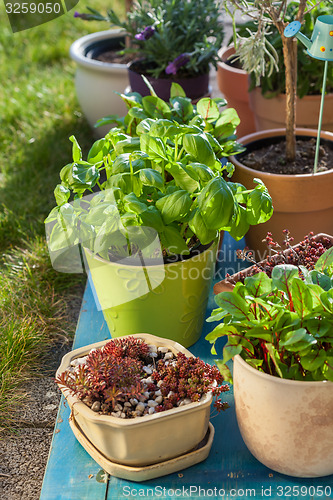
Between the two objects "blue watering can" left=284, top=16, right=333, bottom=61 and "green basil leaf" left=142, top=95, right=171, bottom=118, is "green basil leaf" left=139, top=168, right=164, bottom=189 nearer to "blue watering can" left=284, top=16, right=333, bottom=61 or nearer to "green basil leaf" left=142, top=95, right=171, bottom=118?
"green basil leaf" left=142, top=95, right=171, bottom=118

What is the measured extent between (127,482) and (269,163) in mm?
1098

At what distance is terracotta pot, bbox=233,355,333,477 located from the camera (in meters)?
1.12

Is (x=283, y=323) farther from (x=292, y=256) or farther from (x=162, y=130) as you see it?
(x=162, y=130)

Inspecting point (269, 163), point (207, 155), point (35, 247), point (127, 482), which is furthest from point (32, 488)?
point (269, 163)

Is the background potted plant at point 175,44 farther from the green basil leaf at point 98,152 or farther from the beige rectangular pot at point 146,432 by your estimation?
the beige rectangular pot at point 146,432

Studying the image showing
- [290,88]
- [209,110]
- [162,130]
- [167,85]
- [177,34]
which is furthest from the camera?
[177,34]

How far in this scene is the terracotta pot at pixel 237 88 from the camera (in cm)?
248

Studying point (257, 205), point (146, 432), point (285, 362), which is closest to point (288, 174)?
point (257, 205)

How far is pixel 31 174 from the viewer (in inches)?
106

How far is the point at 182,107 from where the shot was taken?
173cm

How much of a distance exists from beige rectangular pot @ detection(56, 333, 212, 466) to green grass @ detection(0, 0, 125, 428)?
0.40m

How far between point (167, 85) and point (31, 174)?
0.80m

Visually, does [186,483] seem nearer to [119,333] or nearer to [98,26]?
[119,333]

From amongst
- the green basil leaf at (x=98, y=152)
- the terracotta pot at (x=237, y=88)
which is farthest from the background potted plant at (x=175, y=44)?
the green basil leaf at (x=98, y=152)
